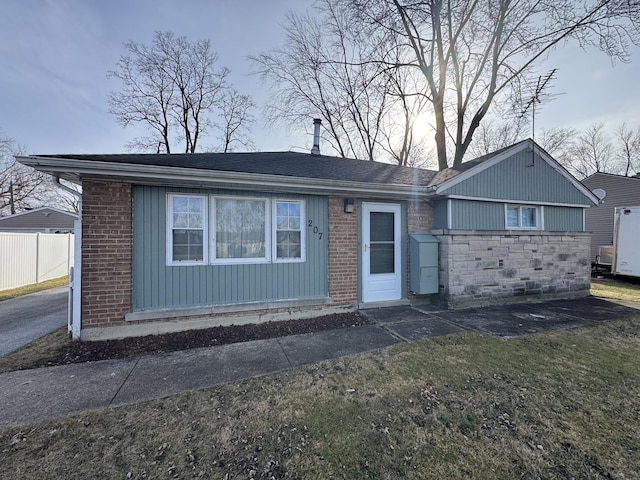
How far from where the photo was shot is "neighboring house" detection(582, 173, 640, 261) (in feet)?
46.1

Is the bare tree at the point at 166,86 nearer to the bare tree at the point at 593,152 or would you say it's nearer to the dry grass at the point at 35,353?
the dry grass at the point at 35,353

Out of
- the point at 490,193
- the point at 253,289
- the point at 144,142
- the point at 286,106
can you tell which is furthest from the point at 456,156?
the point at 144,142

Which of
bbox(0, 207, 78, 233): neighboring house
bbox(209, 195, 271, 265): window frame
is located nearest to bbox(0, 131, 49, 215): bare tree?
bbox(0, 207, 78, 233): neighboring house

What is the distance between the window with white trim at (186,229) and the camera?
4699 millimetres

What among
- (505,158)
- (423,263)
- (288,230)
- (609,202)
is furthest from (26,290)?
(609,202)

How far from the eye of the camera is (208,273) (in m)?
4.89

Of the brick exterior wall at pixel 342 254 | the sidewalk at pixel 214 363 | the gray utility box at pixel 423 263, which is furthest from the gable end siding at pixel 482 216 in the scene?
the brick exterior wall at pixel 342 254

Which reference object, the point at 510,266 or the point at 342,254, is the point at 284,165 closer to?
the point at 342,254

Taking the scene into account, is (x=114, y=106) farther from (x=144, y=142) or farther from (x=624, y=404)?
(x=624, y=404)

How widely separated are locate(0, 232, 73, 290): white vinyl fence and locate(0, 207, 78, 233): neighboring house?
9622 millimetres

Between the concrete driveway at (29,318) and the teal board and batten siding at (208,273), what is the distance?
2146 millimetres

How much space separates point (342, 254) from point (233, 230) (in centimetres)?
235

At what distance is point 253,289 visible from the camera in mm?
5176

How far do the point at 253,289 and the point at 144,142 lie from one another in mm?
19125
